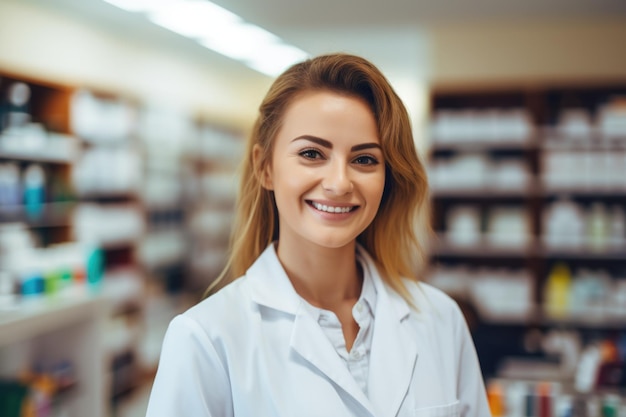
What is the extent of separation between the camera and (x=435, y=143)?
5617 mm

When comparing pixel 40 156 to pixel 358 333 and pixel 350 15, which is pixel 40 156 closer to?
pixel 350 15

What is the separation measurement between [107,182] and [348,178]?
185 inches

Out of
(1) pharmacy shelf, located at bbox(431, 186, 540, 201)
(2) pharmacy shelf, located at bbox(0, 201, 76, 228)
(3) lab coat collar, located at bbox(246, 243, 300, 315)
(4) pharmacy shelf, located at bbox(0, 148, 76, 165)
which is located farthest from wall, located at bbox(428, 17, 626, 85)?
(3) lab coat collar, located at bbox(246, 243, 300, 315)

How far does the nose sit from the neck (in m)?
0.20

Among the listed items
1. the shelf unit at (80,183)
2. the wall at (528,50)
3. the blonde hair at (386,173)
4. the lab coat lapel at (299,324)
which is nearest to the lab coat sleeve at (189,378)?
the lab coat lapel at (299,324)

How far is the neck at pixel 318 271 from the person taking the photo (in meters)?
1.41

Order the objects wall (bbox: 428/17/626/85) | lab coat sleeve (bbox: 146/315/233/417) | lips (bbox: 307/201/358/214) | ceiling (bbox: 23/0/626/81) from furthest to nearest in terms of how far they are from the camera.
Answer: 1. wall (bbox: 428/17/626/85)
2. ceiling (bbox: 23/0/626/81)
3. lips (bbox: 307/201/358/214)
4. lab coat sleeve (bbox: 146/315/233/417)

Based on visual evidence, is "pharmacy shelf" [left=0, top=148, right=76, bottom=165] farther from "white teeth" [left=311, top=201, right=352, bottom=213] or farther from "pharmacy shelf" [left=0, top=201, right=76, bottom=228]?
→ "white teeth" [left=311, top=201, right=352, bottom=213]

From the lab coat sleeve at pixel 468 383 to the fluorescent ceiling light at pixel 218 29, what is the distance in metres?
2.41

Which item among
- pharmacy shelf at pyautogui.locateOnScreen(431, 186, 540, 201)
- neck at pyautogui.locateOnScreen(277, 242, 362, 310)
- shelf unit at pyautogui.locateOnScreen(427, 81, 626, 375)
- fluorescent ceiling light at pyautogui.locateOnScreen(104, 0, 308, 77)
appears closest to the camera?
neck at pyautogui.locateOnScreen(277, 242, 362, 310)

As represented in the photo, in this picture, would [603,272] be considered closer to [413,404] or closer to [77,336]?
[77,336]

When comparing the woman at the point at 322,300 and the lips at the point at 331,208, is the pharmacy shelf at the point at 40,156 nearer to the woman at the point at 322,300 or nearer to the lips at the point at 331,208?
the woman at the point at 322,300

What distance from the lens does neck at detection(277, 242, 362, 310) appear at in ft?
4.64

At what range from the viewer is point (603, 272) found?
547cm
